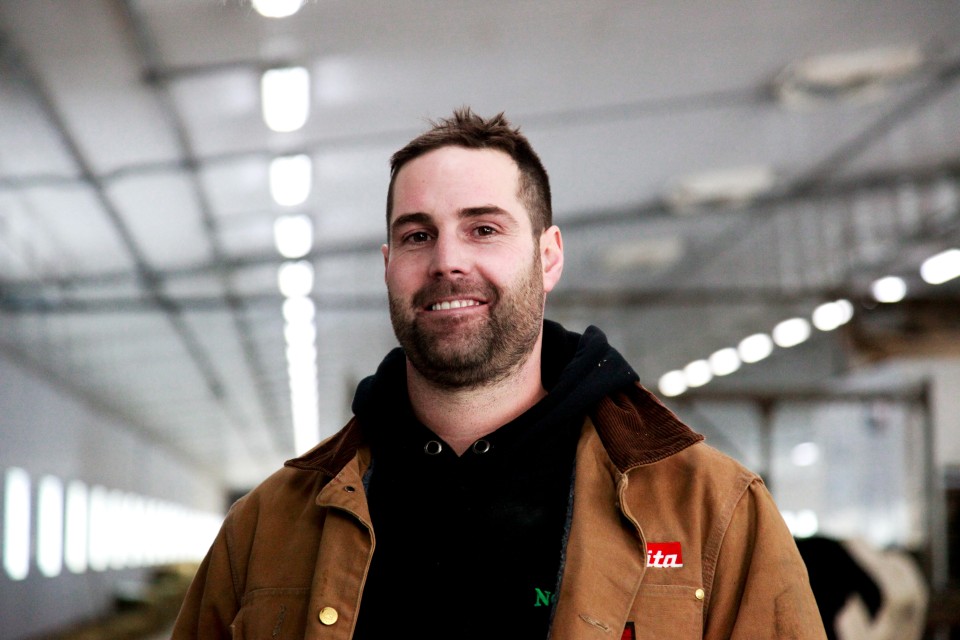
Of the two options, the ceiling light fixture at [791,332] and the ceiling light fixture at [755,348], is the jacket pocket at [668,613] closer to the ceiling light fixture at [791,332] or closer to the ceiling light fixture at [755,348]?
the ceiling light fixture at [791,332]

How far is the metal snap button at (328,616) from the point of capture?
211 centimetres

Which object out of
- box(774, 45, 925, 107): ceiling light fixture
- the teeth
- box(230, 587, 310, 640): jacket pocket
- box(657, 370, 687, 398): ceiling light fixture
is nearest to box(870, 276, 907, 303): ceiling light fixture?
box(657, 370, 687, 398): ceiling light fixture

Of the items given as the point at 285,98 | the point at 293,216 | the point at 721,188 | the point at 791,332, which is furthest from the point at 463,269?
the point at 791,332

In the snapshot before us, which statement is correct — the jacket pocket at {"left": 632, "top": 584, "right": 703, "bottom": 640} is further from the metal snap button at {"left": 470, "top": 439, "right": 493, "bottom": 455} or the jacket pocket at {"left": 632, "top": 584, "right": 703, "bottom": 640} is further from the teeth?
the teeth

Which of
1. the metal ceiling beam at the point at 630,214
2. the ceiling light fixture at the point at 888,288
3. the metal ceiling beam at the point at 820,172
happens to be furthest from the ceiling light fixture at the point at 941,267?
the metal ceiling beam at the point at 820,172

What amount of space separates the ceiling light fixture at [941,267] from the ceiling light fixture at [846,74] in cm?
517

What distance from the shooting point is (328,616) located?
2117mm

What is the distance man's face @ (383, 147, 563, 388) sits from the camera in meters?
2.23

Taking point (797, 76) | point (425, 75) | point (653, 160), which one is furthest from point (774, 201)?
point (425, 75)

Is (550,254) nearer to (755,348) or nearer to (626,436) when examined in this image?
(626,436)

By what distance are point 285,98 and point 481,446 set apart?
758 cm

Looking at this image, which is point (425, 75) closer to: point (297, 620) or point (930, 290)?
point (297, 620)

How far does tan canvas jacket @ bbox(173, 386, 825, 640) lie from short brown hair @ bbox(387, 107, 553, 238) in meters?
0.41

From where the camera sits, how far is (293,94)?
940 cm
